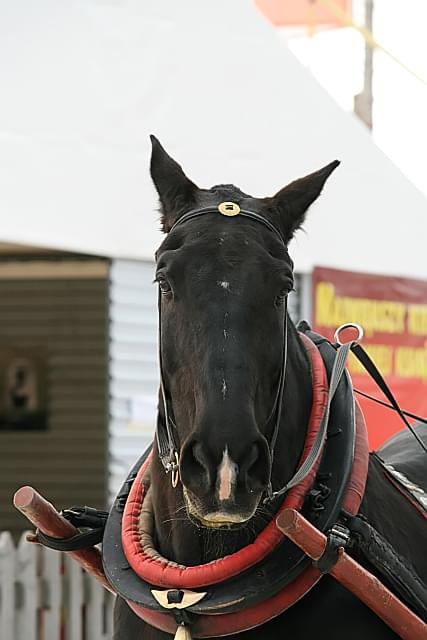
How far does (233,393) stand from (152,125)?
4.99 metres

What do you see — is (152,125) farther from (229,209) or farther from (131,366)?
(229,209)

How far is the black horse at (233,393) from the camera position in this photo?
2.03 metres

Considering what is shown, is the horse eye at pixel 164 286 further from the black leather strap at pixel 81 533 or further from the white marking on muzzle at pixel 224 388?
the black leather strap at pixel 81 533

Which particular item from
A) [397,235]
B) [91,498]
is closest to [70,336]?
[91,498]

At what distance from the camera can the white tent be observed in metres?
6.26

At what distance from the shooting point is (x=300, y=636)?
7.66 feet

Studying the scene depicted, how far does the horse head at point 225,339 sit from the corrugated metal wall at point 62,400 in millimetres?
Answer: 7715

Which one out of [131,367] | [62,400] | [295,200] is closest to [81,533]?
[295,200]

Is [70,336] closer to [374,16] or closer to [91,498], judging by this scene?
[91,498]

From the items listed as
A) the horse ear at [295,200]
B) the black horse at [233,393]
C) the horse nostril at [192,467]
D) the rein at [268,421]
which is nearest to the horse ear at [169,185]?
the black horse at [233,393]

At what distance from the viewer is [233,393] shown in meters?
2.06

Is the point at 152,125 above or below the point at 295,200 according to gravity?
above

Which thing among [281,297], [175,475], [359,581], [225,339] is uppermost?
[281,297]

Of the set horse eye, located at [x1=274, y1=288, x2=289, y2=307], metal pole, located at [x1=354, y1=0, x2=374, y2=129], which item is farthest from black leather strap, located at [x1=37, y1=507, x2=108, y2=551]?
metal pole, located at [x1=354, y1=0, x2=374, y2=129]
